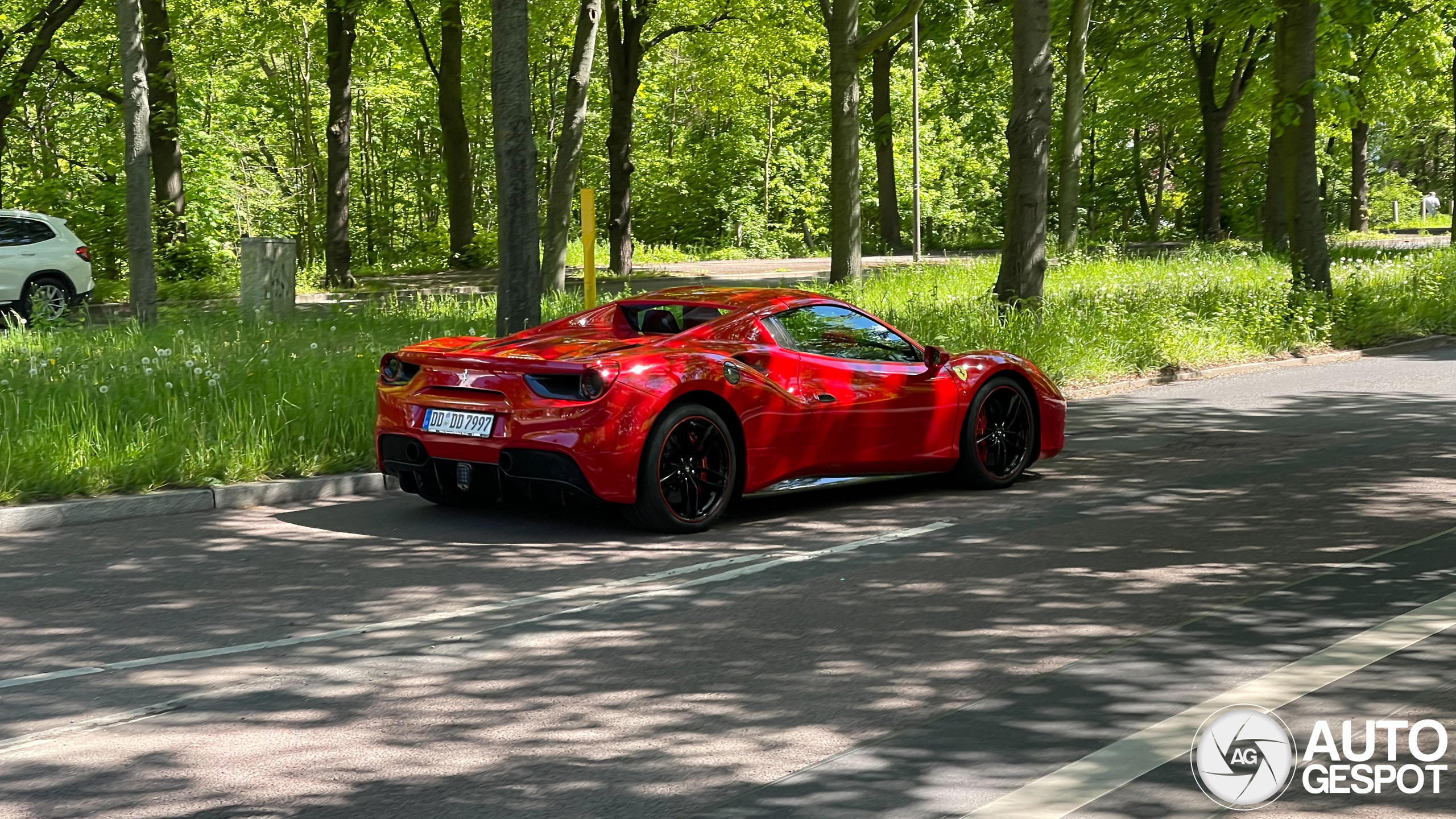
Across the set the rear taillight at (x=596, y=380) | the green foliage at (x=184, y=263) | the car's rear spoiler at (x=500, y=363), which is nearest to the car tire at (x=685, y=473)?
the rear taillight at (x=596, y=380)

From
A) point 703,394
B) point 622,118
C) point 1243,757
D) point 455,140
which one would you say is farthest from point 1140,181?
point 1243,757

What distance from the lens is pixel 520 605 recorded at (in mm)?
6363

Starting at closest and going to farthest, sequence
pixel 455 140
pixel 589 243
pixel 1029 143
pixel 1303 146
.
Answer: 1. pixel 589 243
2. pixel 1029 143
3. pixel 1303 146
4. pixel 455 140

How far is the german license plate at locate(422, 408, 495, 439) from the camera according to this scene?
303 inches

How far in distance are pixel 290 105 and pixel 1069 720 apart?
148 ft

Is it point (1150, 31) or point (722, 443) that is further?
point (1150, 31)

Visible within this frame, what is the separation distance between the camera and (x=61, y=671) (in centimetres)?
535

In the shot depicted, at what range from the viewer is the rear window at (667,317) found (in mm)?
8508

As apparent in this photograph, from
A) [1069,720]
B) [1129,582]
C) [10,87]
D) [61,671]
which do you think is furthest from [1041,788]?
[10,87]

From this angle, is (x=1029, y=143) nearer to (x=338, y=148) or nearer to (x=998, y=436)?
(x=998, y=436)

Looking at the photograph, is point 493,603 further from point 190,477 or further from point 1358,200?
point 1358,200

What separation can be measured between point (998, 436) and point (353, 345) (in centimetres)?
660

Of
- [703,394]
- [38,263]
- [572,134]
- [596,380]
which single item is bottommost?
[703,394]

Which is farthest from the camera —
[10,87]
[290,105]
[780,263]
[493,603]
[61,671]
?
[290,105]
